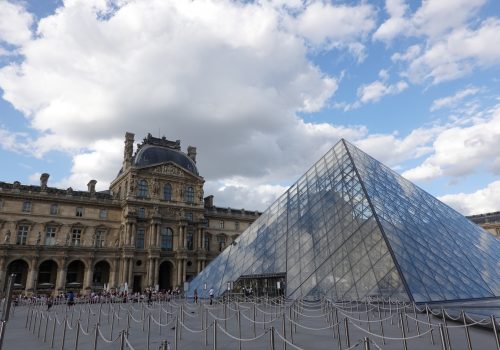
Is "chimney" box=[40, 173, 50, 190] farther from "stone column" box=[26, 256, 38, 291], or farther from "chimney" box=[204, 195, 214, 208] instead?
"chimney" box=[204, 195, 214, 208]

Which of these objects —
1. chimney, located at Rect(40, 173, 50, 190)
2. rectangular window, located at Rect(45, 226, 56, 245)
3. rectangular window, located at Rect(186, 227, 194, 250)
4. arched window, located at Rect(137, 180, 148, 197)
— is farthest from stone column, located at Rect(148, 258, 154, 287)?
chimney, located at Rect(40, 173, 50, 190)

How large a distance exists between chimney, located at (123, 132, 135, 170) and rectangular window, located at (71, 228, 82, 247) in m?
10.5

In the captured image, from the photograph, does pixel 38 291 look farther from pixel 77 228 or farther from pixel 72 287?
pixel 77 228

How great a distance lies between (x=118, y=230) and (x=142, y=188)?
19.7 ft

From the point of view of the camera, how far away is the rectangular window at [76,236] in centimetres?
4241

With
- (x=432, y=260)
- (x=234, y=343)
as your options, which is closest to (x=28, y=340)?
(x=234, y=343)

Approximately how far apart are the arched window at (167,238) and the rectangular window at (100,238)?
7046 millimetres

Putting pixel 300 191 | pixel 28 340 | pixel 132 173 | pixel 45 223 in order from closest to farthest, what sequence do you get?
pixel 28 340
pixel 300 191
pixel 45 223
pixel 132 173

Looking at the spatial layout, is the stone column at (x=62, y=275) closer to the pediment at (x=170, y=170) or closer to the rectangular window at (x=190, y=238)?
the pediment at (x=170, y=170)


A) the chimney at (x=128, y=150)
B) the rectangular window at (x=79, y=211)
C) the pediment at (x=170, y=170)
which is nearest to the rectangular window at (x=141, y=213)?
the pediment at (x=170, y=170)

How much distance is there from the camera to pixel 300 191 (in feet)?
88.7

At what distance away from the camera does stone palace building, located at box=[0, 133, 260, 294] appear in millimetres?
39594

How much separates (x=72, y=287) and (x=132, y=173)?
1464 centimetres

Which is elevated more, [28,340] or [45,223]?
[45,223]
